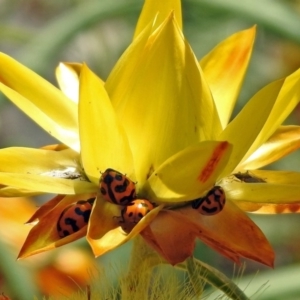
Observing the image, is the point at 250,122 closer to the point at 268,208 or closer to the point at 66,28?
the point at 268,208

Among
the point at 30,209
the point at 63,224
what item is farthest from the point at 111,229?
the point at 30,209

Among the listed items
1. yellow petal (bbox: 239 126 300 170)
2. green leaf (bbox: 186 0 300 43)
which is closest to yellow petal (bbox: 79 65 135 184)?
yellow petal (bbox: 239 126 300 170)

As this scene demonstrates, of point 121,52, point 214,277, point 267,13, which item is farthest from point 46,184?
point 121,52

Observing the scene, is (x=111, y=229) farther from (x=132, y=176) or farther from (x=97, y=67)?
(x=97, y=67)

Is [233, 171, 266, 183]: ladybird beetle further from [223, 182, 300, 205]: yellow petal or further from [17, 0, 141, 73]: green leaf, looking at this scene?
[17, 0, 141, 73]: green leaf

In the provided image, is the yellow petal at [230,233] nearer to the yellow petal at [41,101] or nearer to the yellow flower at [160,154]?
the yellow flower at [160,154]
